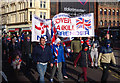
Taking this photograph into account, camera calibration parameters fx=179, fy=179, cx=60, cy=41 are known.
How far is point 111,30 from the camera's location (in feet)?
103

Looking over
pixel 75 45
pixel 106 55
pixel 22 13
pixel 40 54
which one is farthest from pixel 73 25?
pixel 22 13

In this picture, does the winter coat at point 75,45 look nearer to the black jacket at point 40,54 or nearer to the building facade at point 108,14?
the black jacket at point 40,54

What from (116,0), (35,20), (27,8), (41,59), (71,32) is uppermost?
(116,0)

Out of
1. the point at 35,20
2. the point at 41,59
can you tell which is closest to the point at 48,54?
the point at 41,59

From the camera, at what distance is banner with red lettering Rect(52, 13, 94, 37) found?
9367 mm

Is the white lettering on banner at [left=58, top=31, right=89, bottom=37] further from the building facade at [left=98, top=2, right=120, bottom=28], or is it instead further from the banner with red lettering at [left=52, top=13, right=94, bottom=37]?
the building facade at [left=98, top=2, right=120, bottom=28]

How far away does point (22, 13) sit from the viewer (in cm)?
3972

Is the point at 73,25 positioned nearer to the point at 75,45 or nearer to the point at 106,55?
the point at 75,45

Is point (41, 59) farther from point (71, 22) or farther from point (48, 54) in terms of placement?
point (71, 22)

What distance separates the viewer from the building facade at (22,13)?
3776 cm

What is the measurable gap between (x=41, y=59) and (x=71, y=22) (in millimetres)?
4399

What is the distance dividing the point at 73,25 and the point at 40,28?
1.81 m

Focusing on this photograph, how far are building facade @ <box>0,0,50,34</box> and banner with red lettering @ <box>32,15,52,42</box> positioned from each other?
2884 cm

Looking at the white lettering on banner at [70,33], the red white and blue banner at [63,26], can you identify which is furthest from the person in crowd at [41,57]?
the white lettering on banner at [70,33]
